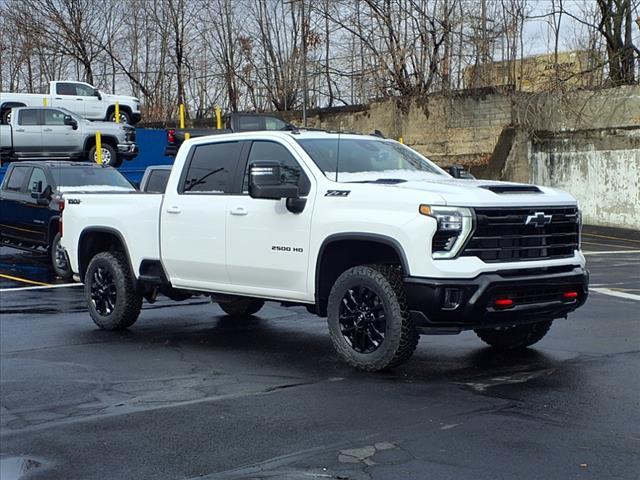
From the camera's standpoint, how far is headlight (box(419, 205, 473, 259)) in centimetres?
727

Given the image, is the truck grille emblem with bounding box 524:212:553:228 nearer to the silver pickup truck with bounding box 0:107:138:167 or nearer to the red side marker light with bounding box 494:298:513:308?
the red side marker light with bounding box 494:298:513:308

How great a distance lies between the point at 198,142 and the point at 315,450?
192 inches

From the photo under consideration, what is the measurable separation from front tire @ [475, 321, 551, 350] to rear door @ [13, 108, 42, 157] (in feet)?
59.1

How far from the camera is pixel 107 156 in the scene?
2459 centimetres

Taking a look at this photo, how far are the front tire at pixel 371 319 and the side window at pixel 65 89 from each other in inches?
959

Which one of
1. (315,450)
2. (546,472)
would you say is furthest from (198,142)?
(546,472)

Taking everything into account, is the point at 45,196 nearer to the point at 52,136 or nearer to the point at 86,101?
the point at 52,136

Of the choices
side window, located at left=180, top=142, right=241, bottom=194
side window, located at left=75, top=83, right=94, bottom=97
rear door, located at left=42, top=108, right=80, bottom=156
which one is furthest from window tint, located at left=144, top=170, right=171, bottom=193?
side window, located at left=75, top=83, right=94, bottom=97

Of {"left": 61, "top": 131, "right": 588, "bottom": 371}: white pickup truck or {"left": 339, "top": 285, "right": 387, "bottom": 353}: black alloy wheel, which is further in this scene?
{"left": 339, "top": 285, "right": 387, "bottom": 353}: black alloy wheel

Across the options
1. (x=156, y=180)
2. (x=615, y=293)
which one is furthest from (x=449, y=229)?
(x=156, y=180)

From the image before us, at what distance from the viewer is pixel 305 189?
8.34 m

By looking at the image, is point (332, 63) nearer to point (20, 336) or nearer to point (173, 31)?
point (173, 31)

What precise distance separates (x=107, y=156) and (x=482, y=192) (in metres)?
18.4

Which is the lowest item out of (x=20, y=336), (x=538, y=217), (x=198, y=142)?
(x=20, y=336)
